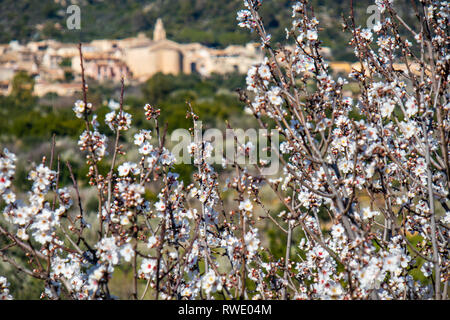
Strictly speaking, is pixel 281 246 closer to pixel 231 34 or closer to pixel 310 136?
pixel 310 136

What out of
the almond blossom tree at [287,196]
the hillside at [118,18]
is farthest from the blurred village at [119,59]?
the almond blossom tree at [287,196]

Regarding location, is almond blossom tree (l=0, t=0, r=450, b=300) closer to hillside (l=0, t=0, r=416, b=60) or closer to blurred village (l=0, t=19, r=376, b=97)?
blurred village (l=0, t=19, r=376, b=97)

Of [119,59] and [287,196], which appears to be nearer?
[287,196]

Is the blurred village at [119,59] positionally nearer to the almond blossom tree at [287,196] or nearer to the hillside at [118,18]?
the hillside at [118,18]

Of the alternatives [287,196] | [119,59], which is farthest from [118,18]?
[287,196]

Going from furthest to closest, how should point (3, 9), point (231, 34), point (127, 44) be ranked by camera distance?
point (3, 9)
point (127, 44)
point (231, 34)

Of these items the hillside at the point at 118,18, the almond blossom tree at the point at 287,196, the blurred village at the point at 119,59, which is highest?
the hillside at the point at 118,18

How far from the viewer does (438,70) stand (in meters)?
2.55

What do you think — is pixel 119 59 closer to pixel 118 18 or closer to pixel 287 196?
pixel 118 18
